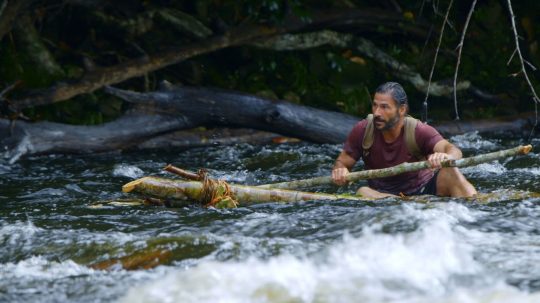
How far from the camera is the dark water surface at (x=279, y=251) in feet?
17.1

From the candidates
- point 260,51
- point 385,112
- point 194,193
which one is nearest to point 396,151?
point 385,112

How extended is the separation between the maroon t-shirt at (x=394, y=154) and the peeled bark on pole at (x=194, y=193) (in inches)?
20.7

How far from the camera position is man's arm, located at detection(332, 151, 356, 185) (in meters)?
7.50

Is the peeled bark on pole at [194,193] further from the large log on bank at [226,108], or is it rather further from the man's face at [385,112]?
the large log on bank at [226,108]

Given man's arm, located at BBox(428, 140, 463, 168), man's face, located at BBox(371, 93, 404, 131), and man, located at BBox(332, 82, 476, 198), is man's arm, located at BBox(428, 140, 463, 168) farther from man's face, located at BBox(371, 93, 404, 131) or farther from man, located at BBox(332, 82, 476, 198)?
man's face, located at BBox(371, 93, 404, 131)

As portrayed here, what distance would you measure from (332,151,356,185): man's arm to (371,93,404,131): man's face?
408 mm

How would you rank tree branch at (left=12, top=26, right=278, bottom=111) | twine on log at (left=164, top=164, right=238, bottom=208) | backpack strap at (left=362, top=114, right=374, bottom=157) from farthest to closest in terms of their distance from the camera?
1. tree branch at (left=12, top=26, right=278, bottom=111)
2. backpack strap at (left=362, top=114, right=374, bottom=157)
3. twine on log at (left=164, top=164, right=238, bottom=208)

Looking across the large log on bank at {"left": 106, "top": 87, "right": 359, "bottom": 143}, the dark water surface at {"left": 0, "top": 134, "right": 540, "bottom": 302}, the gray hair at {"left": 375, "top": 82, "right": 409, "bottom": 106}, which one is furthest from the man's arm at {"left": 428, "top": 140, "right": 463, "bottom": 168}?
the large log on bank at {"left": 106, "top": 87, "right": 359, "bottom": 143}

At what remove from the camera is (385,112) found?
782 cm

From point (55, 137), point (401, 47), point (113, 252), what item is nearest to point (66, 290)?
point (113, 252)

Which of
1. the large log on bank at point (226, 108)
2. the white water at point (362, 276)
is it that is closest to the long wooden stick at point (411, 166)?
the white water at point (362, 276)

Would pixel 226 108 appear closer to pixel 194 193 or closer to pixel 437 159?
pixel 194 193

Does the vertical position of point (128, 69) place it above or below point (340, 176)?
above

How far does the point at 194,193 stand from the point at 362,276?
223 cm
